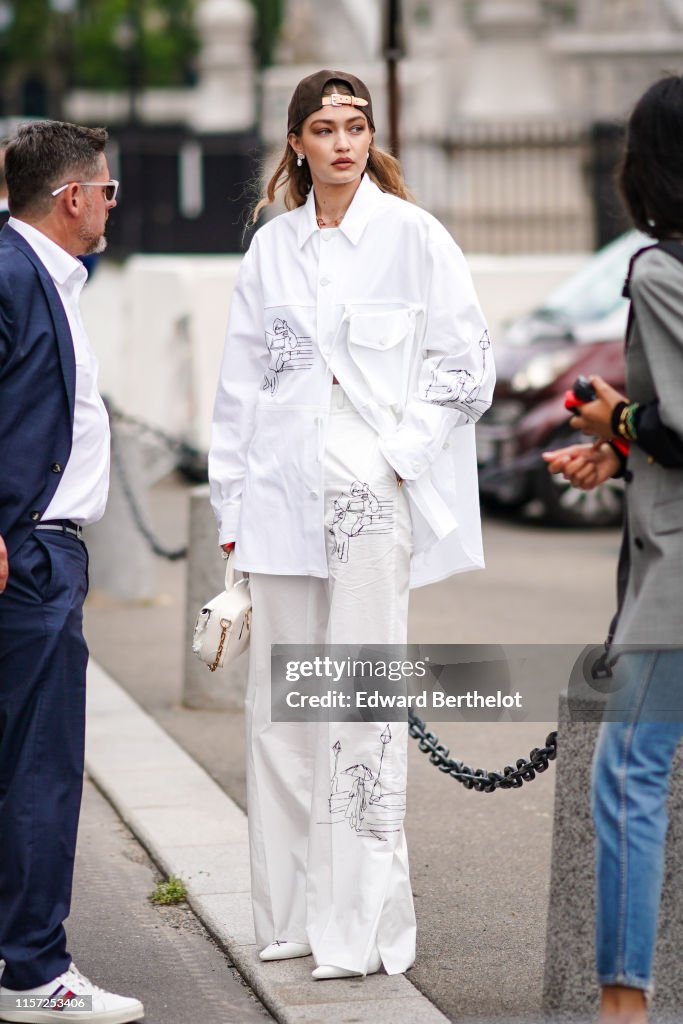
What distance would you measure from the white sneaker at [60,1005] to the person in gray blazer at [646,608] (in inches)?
44.8

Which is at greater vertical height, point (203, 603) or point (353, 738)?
point (353, 738)

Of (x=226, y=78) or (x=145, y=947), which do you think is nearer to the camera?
(x=145, y=947)

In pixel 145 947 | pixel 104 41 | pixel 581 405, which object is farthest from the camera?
pixel 104 41

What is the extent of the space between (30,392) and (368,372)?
0.76 metres

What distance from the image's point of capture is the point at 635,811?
3.34m

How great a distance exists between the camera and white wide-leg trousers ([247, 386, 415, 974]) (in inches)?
161

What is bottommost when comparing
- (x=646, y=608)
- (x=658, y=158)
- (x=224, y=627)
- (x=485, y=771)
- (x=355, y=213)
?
(x=485, y=771)

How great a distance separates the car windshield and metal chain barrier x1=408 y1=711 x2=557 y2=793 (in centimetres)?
766

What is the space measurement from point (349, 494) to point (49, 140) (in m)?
1.03

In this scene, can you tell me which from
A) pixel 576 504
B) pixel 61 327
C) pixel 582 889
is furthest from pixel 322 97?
pixel 576 504

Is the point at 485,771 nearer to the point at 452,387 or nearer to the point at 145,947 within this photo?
the point at 145,947

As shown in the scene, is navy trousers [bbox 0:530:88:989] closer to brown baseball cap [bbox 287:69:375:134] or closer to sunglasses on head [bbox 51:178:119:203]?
sunglasses on head [bbox 51:178:119:203]

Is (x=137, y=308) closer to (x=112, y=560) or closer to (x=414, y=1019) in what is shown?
(x=112, y=560)

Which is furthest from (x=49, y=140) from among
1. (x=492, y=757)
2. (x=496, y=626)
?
(x=496, y=626)
